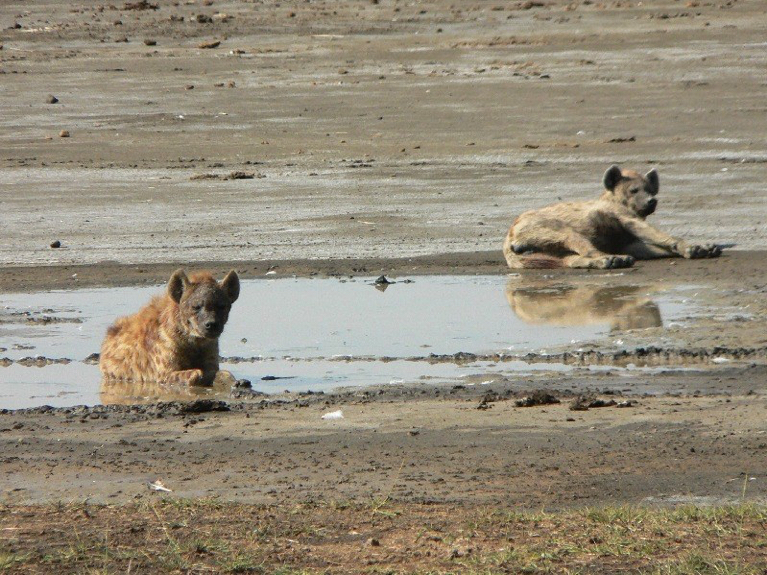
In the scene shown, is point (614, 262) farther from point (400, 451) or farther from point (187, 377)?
point (400, 451)

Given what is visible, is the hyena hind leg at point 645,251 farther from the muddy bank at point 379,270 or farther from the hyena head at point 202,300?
the hyena head at point 202,300

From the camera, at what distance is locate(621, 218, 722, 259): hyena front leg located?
10258 millimetres

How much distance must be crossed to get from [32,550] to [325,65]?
15236 mm

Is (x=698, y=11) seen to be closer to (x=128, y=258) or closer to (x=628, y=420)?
(x=128, y=258)

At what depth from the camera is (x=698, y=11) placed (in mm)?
21031

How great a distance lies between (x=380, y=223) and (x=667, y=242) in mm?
2558

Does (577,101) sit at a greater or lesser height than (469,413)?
greater

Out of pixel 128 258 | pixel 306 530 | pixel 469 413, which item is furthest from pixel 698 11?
pixel 306 530

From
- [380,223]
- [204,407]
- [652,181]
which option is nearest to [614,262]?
[652,181]

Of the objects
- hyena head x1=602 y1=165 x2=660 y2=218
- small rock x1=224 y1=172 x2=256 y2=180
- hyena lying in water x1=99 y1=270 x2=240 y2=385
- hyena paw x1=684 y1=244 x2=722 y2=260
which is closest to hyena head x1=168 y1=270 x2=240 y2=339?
hyena lying in water x1=99 y1=270 x2=240 y2=385

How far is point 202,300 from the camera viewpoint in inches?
317

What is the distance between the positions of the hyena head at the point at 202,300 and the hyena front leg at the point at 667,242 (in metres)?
3.47

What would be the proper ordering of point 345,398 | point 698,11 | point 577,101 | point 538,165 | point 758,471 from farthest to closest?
point 698,11, point 577,101, point 538,165, point 345,398, point 758,471

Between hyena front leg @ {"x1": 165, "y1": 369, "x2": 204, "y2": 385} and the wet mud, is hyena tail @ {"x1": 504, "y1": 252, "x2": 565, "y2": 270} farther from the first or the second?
hyena front leg @ {"x1": 165, "y1": 369, "x2": 204, "y2": 385}
